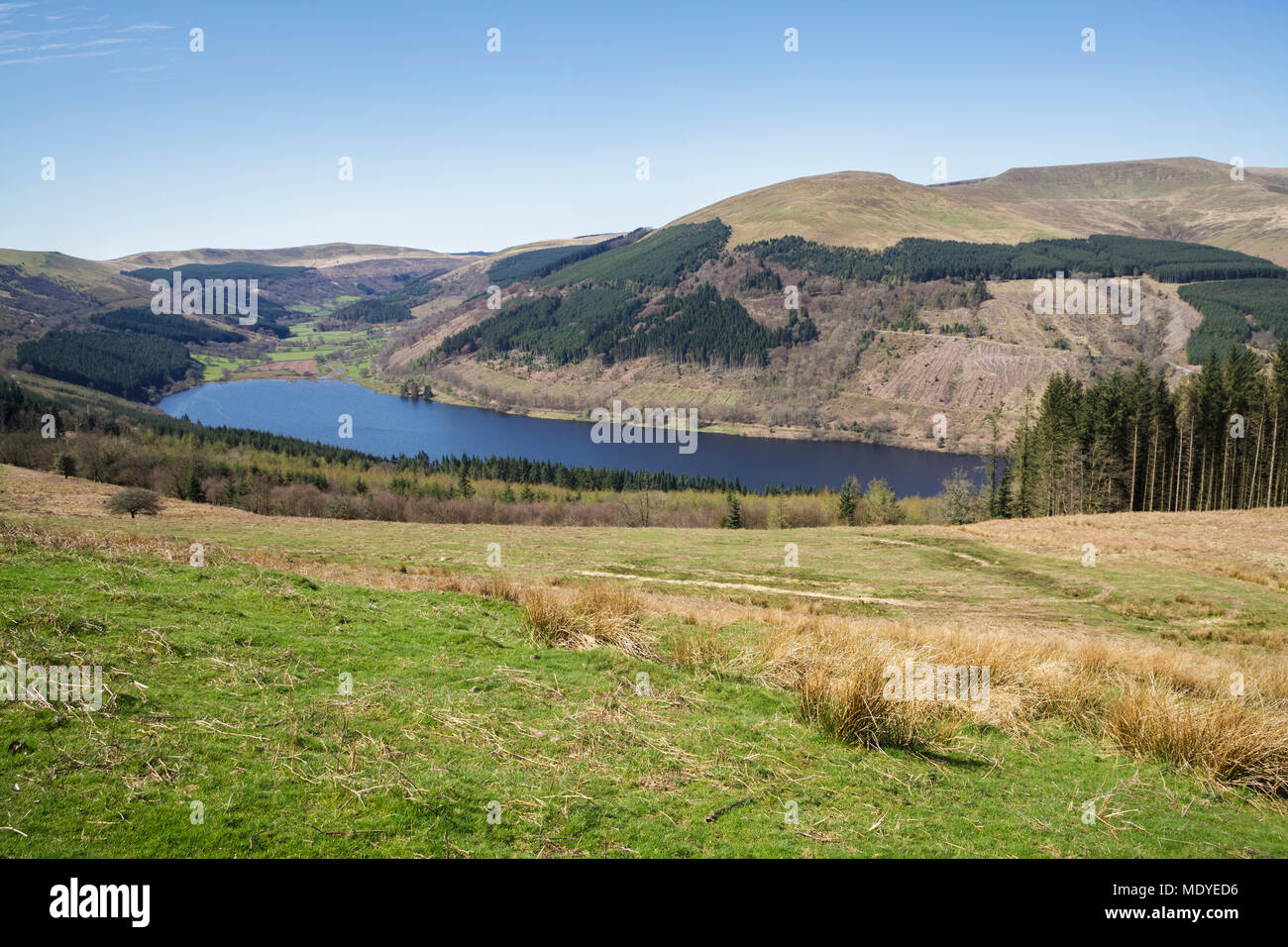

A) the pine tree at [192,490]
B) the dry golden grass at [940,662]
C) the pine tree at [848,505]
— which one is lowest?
the pine tree at [848,505]

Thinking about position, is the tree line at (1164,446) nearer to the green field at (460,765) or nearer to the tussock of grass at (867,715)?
A: the green field at (460,765)

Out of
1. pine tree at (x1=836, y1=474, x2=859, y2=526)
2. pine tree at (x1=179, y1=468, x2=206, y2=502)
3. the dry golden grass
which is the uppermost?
the dry golden grass

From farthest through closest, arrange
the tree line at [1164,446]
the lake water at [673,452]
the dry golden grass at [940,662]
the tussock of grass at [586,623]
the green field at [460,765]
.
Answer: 1. the lake water at [673,452]
2. the tree line at [1164,446]
3. the tussock of grass at [586,623]
4. the dry golden grass at [940,662]
5. the green field at [460,765]

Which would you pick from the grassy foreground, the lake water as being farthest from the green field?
the lake water

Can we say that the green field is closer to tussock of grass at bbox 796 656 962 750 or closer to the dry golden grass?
tussock of grass at bbox 796 656 962 750

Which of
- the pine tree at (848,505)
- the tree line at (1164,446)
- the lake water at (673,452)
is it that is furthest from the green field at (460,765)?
the lake water at (673,452)

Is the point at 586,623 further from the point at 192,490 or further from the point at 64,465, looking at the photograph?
the point at 64,465

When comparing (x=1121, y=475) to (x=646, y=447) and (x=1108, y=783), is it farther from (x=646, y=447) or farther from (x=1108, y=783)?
(x=646, y=447)
